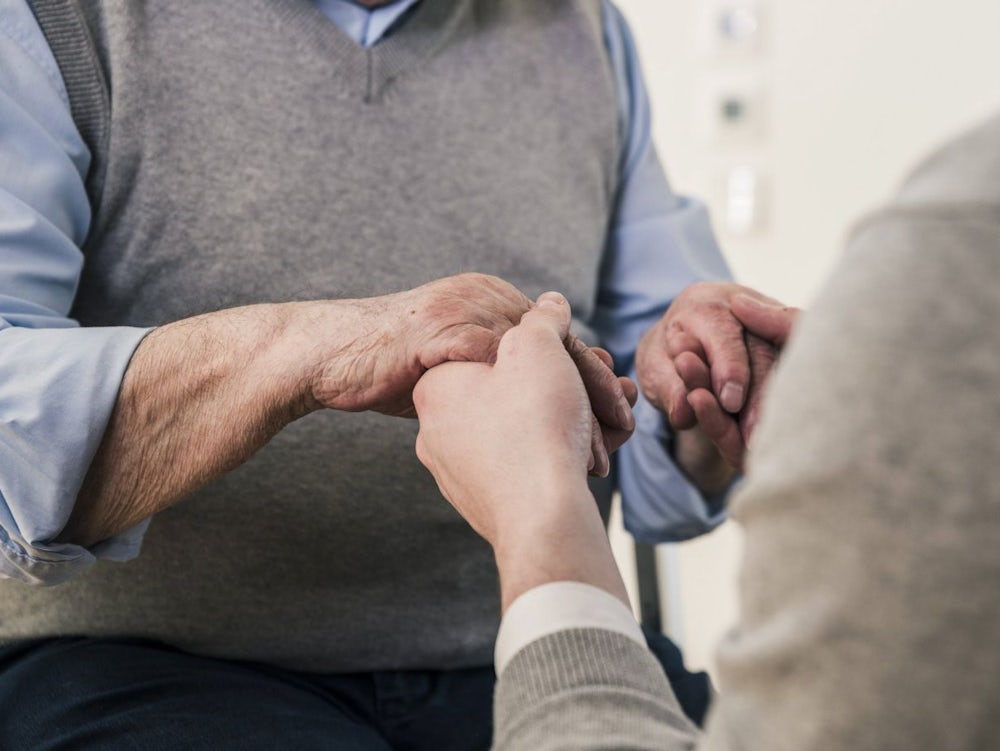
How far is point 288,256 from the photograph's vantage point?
97 centimetres

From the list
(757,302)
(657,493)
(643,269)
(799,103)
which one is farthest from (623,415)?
(799,103)

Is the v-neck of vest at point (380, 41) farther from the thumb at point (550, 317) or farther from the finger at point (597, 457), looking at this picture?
the finger at point (597, 457)

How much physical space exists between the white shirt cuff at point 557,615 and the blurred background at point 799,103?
141 centimetres

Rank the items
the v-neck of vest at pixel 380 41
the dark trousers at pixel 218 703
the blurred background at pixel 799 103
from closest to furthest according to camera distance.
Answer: the dark trousers at pixel 218 703 < the v-neck of vest at pixel 380 41 < the blurred background at pixel 799 103

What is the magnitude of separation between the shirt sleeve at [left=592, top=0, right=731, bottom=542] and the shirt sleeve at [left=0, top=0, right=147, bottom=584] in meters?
0.56

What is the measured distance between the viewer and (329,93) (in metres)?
1.03

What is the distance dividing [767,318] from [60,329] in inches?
23.8

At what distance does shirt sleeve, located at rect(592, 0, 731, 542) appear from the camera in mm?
1107

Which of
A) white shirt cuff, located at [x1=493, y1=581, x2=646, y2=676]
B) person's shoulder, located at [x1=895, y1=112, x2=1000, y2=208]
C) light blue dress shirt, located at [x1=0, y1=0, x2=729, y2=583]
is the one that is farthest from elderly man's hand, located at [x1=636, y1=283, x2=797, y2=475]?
person's shoulder, located at [x1=895, y1=112, x2=1000, y2=208]

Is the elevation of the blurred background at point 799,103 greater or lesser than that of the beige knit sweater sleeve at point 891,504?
lesser

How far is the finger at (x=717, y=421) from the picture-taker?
34.5 inches

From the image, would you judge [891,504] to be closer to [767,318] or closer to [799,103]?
[767,318]

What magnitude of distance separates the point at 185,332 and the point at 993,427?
0.62m

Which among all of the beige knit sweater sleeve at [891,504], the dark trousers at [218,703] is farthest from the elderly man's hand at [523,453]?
the dark trousers at [218,703]
